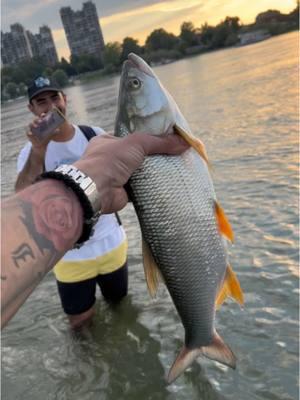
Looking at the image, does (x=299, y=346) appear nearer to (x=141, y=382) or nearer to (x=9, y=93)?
(x=141, y=382)

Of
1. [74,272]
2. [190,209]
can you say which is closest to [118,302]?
[74,272]

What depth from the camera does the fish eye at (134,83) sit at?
244 cm

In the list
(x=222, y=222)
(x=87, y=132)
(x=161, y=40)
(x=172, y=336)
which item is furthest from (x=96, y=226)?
(x=161, y=40)

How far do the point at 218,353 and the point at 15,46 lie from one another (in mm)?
110232

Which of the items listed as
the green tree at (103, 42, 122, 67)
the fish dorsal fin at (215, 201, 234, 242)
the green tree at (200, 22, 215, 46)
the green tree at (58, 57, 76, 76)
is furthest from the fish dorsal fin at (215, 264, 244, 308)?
the green tree at (200, 22, 215, 46)

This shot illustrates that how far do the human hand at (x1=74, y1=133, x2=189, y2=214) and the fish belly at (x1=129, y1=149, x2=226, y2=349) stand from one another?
0.07m

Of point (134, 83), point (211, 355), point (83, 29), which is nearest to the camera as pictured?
point (134, 83)

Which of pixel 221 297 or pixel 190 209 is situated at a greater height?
pixel 190 209

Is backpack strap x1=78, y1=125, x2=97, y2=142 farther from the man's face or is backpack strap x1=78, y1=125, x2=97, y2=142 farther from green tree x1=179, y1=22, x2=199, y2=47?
green tree x1=179, y1=22, x2=199, y2=47

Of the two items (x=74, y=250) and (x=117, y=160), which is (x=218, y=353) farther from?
(x=74, y=250)

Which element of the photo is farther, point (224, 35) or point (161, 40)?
point (161, 40)

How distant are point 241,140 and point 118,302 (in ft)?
28.7

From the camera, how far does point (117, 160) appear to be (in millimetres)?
2318

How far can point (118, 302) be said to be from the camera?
5.93 meters
